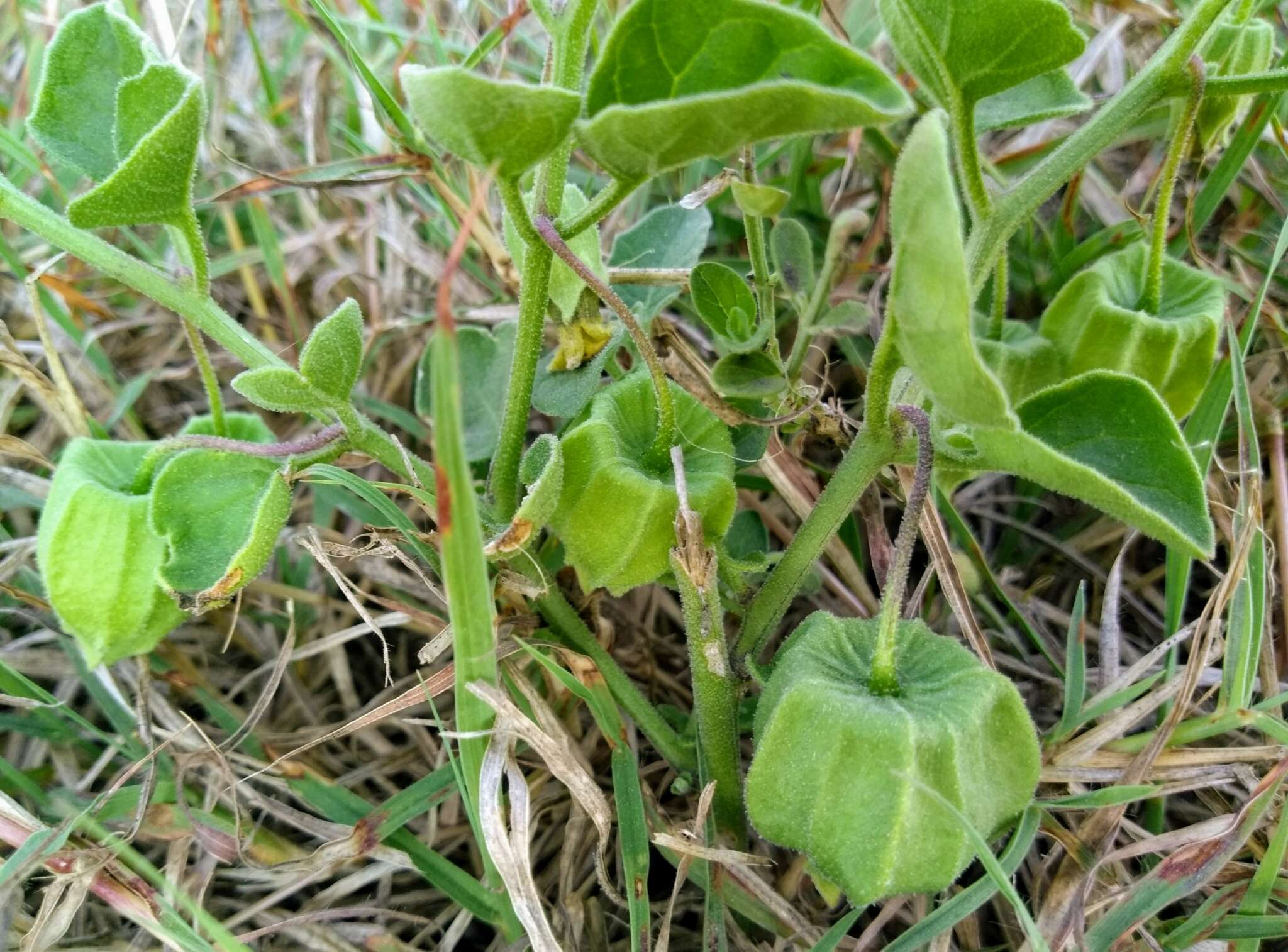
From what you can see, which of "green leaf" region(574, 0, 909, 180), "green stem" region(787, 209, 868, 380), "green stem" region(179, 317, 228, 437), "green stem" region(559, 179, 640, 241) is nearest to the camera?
"green leaf" region(574, 0, 909, 180)

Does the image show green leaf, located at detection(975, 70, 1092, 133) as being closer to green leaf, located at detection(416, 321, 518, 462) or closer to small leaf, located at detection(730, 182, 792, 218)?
small leaf, located at detection(730, 182, 792, 218)

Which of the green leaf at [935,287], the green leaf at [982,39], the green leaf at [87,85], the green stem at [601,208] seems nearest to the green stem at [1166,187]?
the green leaf at [982,39]

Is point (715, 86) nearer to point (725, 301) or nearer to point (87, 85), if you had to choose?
point (725, 301)

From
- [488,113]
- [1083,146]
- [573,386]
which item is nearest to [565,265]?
[573,386]

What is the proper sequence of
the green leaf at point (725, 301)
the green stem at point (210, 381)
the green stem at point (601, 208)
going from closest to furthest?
the green stem at point (601, 208)
the green leaf at point (725, 301)
the green stem at point (210, 381)

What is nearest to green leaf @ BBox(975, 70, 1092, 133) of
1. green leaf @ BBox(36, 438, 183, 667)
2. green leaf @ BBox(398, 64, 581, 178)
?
green leaf @ BBox(398, 64, 581, 178)

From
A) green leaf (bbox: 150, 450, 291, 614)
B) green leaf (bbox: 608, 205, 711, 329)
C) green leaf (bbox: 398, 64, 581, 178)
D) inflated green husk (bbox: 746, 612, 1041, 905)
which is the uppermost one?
green leaf (bbox: 398, 64, 581, 178)

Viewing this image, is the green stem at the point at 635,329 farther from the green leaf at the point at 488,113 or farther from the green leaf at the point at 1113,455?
the green leaf at the point at 1113,455
